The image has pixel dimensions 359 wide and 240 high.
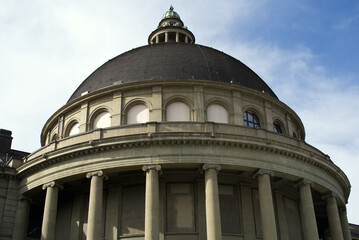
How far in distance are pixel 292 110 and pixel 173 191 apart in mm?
14800

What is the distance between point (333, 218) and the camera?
35125 mm

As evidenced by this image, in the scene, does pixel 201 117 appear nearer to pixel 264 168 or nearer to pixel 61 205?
pixel 264 168

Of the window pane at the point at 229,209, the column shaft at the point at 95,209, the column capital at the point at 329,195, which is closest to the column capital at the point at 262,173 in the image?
the window pane at the point at 229,209

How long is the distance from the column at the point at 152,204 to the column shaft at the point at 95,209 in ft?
10.2

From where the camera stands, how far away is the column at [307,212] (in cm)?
3172

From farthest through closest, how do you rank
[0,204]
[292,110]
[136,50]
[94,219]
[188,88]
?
1. [136,50]
2. [292,110]
3. [188,88]
4. [0,204]
5. [94,219]

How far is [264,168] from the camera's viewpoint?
3130 cm

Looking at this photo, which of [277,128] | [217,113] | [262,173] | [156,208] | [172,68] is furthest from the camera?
[277,128]

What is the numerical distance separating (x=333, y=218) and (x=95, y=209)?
17.6 m

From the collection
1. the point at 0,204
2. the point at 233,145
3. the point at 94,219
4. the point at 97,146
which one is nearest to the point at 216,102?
the point at 233,145

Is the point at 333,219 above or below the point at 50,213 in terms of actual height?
below

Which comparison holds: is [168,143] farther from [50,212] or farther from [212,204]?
[50,212]

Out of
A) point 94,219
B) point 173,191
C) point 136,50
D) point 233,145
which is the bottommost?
point 94,219

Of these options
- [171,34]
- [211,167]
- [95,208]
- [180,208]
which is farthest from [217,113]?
[171,34]
